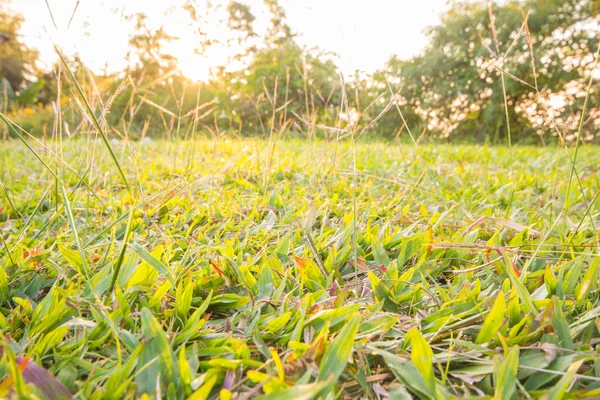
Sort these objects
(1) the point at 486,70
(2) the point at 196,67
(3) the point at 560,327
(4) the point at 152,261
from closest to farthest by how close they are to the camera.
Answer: (3) the point at 560,327 → (4) the point at 152,261 → (2) the point at 196,67 → (1) the point at 486,70

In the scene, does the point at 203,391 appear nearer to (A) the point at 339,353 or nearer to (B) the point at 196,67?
(A) the point at 339,353

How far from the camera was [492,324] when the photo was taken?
31.1 inches

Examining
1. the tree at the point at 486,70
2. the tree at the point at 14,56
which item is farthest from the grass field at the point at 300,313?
the tree at the point at 14,56

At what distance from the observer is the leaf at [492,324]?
30.8 inches

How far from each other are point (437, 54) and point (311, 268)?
7.87 metres

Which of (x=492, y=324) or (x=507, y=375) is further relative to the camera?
(x=492, y=324)

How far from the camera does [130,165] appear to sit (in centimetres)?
296

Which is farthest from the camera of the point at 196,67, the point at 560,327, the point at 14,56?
the point at 14,56

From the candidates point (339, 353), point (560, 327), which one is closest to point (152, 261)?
point (339, 353)

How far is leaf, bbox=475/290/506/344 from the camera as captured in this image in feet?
2.57

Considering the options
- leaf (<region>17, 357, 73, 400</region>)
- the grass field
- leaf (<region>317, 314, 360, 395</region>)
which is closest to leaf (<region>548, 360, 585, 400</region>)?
the grass field

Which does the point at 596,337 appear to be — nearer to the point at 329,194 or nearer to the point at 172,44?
the point at 329,194

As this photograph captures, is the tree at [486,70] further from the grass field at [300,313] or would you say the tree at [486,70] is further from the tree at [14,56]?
the tree at [14,56]

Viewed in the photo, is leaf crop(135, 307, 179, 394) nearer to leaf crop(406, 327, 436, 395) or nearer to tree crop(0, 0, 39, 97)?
leaf crop(406, 327, 436, 395)
